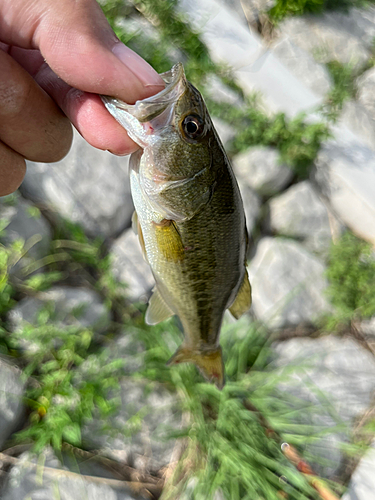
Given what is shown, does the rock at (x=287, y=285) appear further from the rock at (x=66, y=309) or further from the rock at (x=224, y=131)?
the rock at (x=66, y=309)

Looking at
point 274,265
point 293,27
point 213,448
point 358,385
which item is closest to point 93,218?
point 274,265

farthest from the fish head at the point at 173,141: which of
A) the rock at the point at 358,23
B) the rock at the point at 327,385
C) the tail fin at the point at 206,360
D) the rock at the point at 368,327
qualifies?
the rock at the point at 358,23

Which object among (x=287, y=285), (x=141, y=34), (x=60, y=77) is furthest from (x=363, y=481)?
(x=141, y=34)

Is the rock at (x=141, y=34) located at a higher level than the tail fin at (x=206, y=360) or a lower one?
higher

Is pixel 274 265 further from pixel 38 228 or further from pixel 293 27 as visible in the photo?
pixel 293 27

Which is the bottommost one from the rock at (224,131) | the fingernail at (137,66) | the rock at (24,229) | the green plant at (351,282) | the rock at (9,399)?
the rock at (9,399)

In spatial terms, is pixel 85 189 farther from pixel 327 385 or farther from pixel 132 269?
pixel 327 385
